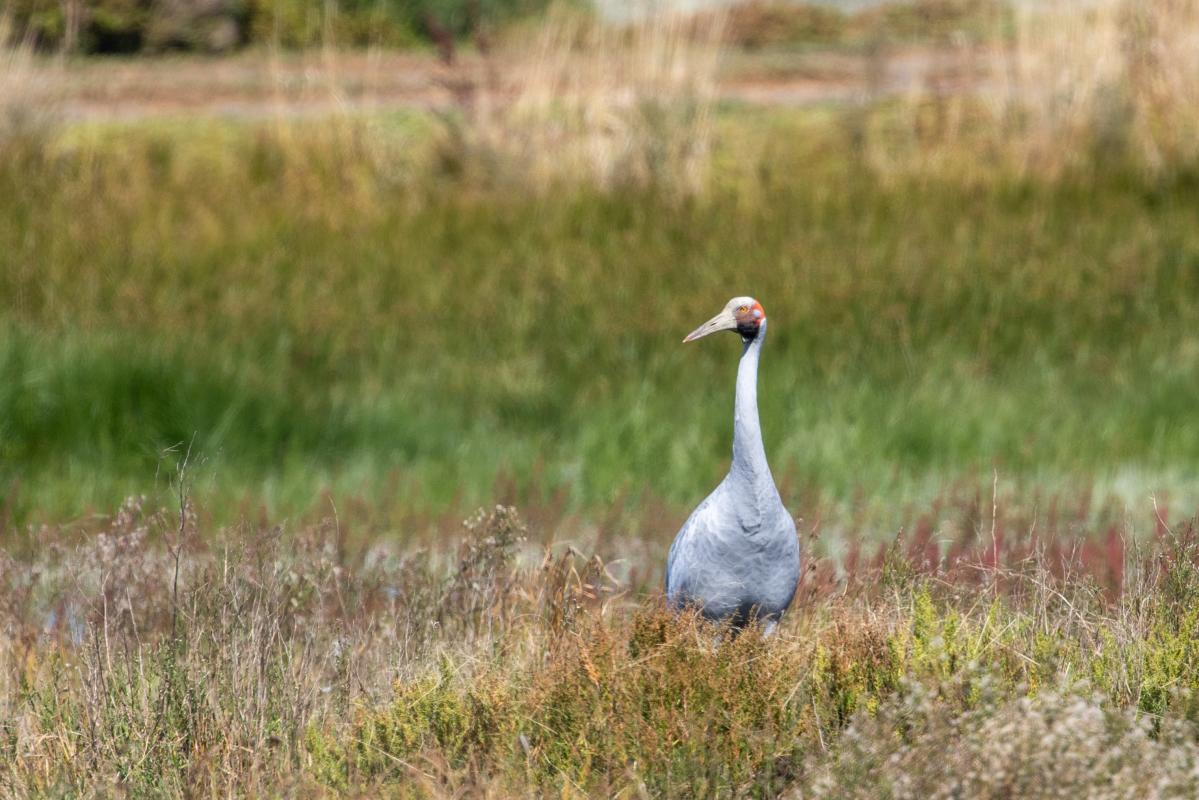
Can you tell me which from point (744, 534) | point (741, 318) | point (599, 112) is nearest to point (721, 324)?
point (741, 318)

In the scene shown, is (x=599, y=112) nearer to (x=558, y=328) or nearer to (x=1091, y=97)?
(x=558, y=328)

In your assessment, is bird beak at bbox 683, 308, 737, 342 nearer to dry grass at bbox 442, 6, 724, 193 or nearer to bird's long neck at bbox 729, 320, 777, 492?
bird's long neck at bbox 729, 320, 777, 492

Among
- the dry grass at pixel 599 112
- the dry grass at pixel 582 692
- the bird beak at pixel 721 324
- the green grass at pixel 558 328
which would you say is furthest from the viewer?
the dry grass at pixel 599 112

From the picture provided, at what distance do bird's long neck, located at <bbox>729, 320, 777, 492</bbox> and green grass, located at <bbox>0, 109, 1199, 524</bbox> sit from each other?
7.69 feet

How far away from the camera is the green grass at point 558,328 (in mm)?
8203

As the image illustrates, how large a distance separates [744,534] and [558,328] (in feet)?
19.5

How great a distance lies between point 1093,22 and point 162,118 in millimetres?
12663

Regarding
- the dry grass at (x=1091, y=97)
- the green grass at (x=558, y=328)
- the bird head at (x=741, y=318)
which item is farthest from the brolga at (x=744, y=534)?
the dry grass at (x=1091, y=97)

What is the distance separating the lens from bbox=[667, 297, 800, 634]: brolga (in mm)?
4359

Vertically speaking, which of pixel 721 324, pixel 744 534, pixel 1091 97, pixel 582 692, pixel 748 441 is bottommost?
pixel 582 692

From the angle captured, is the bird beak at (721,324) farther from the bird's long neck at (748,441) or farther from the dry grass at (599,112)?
the dry grass at (599,112)

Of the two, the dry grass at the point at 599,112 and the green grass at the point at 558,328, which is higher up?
the dry grass at the point at 599,112

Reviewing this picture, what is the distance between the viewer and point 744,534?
437cm

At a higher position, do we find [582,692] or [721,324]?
[721,324]
